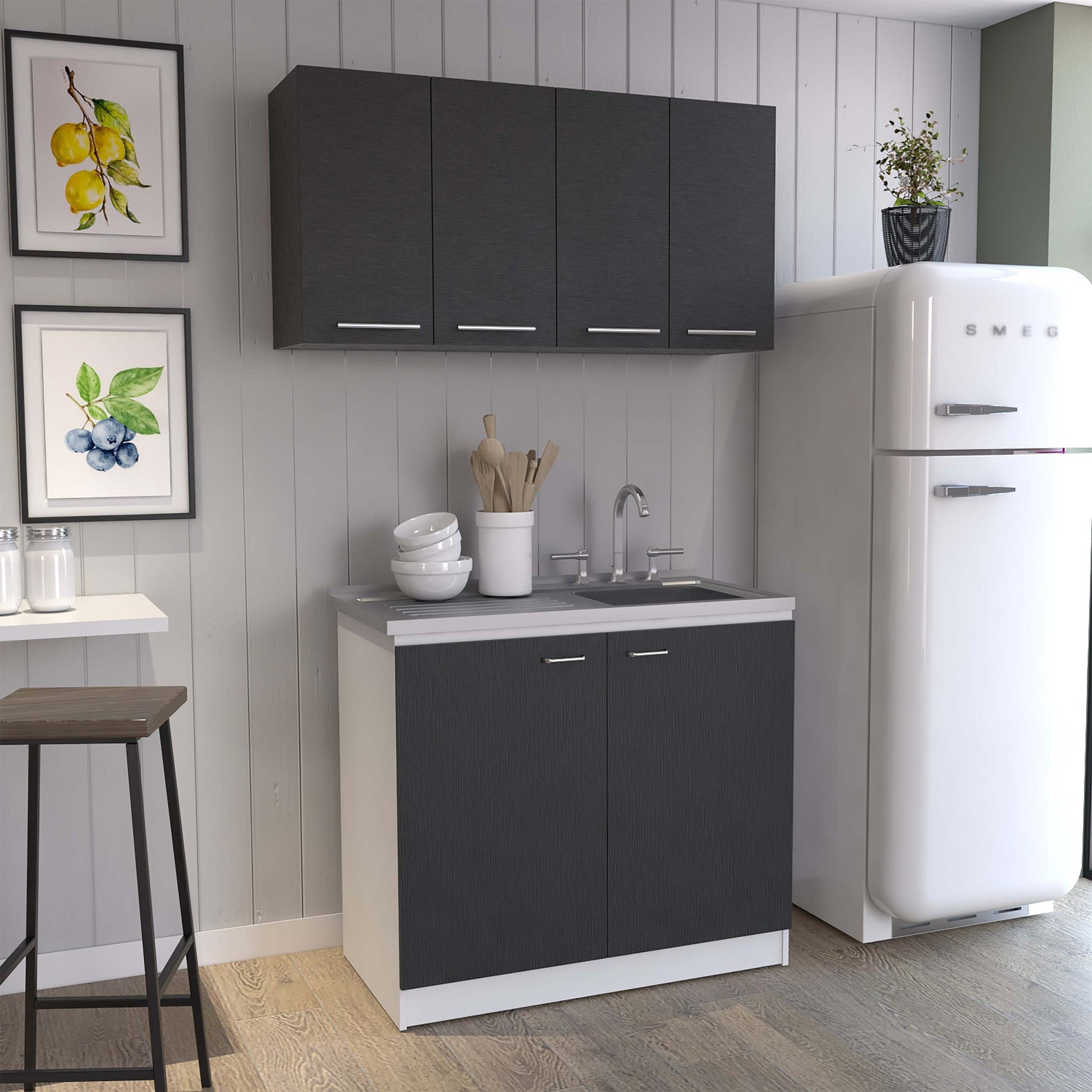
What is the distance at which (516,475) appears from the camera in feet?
10.2

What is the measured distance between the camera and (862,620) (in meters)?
3.16

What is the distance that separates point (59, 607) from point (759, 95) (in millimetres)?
2405

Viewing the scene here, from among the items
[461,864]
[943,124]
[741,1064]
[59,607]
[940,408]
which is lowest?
[741,1064]

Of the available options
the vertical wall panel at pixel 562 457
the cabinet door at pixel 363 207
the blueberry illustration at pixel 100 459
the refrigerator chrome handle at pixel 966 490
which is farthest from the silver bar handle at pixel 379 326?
the refrigerator chrome handle at pixel 966 490

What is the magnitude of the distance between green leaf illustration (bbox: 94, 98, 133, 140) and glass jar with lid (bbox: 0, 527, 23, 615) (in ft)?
3.25

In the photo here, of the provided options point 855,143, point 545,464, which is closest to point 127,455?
point 545,464

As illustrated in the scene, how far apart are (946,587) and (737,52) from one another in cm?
167

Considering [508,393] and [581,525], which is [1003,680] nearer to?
[581,525]

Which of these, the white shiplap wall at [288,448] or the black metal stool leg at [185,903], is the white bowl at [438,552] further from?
the black metal stool leg at [185,903]

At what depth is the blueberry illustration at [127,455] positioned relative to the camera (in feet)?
9.77

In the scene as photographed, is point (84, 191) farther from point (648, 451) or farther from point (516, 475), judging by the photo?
point (648, 451)

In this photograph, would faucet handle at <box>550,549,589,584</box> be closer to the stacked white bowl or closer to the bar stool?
the stacked white bowl

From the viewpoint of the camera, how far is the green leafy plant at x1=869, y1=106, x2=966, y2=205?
339cm

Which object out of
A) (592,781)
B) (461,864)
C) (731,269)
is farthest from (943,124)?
(461,864)
